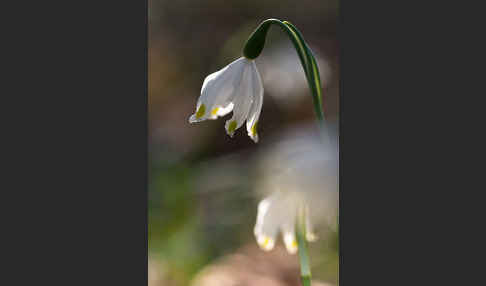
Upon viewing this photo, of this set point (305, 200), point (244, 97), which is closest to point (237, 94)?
point (244, 97)

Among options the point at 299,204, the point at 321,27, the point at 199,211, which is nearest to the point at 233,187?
the point at 199,211

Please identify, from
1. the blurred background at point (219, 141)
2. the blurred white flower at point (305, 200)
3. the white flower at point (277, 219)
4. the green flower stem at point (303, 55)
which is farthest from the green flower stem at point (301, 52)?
the blurred background at point (219, 141)

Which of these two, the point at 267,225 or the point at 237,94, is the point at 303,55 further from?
the point at 267,225

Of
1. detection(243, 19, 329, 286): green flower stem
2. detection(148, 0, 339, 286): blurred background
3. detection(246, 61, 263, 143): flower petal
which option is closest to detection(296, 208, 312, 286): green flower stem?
detection(243, 19, 329, 286): green flower stem

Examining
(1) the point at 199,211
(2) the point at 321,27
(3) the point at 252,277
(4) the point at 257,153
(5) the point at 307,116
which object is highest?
(2) the point at 321,27

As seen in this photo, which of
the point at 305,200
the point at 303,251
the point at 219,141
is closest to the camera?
the point at 303,251

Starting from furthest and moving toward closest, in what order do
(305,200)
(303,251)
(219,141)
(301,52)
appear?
(219,141), (305,200), (303,251), (301,52)

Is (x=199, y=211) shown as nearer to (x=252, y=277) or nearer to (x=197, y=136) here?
(x=252, y=277)
